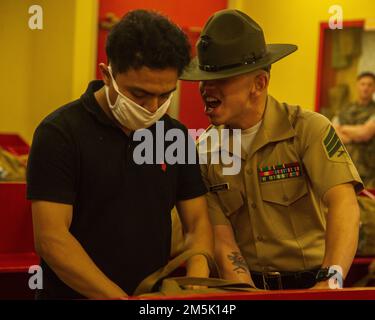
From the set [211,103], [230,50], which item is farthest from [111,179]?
[230,50]

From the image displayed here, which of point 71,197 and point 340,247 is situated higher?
point 71,197

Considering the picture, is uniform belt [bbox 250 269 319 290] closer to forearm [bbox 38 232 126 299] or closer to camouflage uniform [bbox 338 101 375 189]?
forearm [bbox 38 232 126 299]

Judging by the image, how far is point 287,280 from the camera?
2.20 m

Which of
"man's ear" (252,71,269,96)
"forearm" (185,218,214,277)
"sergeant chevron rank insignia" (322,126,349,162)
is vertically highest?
"man's ear" (252,71,269,96)

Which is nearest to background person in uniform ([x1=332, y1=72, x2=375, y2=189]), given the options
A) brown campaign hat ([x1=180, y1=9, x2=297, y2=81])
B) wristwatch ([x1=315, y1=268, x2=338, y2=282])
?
brown campaign hat ([x1=180, y1=9, x2=297, y2=81])

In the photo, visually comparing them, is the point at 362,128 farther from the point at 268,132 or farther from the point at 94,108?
the point at 94,108

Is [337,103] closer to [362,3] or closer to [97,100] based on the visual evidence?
[362,3]

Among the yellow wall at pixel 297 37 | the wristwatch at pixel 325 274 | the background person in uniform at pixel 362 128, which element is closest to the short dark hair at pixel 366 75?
the background person in uniform at pixel 362 128

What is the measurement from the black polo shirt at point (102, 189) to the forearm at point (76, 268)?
10cm

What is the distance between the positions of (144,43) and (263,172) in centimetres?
66

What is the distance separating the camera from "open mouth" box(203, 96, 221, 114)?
6.97 ft
